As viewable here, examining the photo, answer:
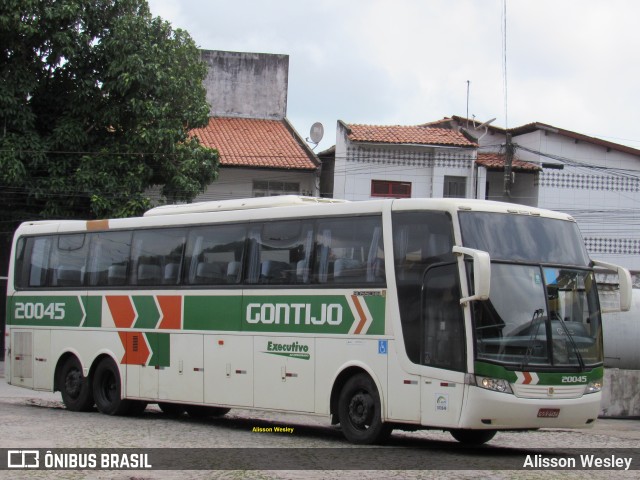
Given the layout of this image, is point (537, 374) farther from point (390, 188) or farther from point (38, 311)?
point (390, 188)

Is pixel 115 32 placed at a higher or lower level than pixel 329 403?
higher

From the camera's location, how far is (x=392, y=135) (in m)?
39.1

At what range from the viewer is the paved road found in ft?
34.7

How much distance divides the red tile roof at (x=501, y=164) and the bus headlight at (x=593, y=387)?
25.9 metres

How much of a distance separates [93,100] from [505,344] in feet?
65.6

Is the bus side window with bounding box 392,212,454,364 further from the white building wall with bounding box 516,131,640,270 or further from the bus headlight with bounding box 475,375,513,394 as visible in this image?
the white building wall with bounding box 516,131,640,270

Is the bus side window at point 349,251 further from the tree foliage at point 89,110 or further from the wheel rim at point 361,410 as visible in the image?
the tree foliage at point 89,110

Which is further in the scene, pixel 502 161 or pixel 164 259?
pixel 502 161

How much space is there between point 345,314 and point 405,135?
25.9 metres

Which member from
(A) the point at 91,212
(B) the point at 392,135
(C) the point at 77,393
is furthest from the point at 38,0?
(B) the point at 392,135

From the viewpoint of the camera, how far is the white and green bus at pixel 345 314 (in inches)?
493

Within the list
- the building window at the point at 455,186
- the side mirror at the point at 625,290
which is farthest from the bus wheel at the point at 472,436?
the building window at the point at 455,186

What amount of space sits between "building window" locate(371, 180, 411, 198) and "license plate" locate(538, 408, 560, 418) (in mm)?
26146

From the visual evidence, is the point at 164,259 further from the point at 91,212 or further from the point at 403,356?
the point at 91,212
